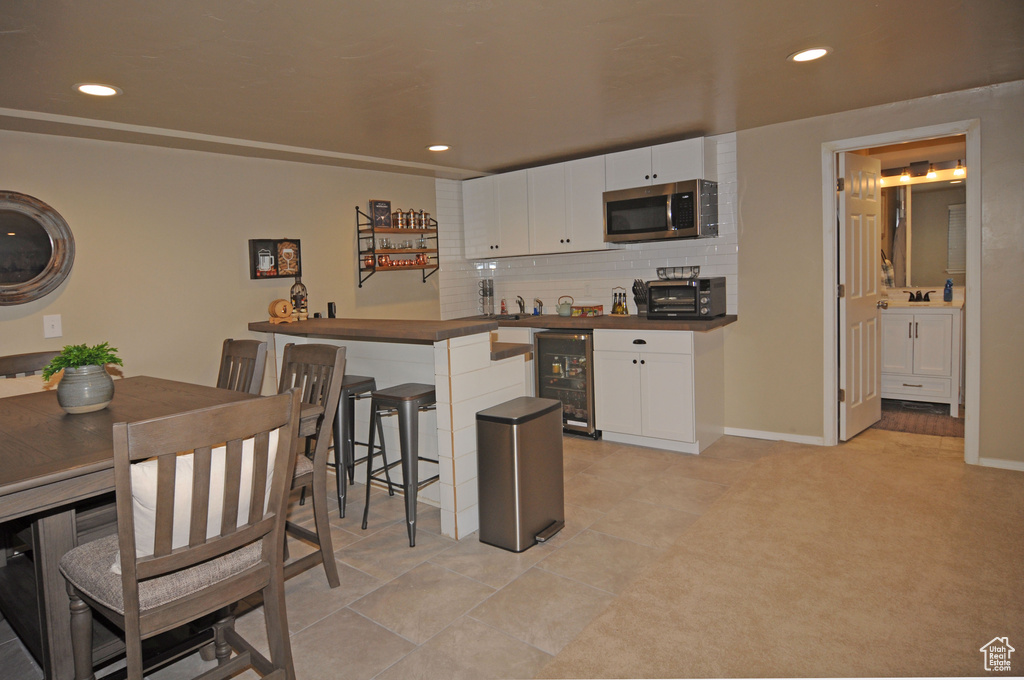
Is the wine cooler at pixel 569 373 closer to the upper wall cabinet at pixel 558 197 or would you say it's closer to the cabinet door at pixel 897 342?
the upper wall cabinet at pixel 558 197

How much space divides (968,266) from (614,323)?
2.21 m

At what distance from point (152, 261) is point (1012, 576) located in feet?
15.5

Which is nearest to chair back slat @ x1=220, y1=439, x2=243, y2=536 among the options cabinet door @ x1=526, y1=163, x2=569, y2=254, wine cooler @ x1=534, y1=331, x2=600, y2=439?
wine cooler @ x1=534, y1=331, x2=600, y2=439

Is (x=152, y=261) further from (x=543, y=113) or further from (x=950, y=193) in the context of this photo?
(x=950, y=193)

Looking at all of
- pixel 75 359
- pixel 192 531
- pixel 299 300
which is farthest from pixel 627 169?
pixel 192 531

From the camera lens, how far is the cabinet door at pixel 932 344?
511 cm

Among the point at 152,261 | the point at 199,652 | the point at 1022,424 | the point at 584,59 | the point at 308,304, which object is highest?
the point at 584,59

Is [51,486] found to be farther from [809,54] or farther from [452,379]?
[809,54]

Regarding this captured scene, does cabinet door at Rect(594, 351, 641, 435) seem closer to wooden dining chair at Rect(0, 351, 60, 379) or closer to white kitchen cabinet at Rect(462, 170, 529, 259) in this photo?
white kitchen cabinet at Rect(462, 170, 529, 259)

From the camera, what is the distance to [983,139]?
143 inches

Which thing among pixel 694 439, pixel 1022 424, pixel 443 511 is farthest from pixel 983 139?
pixel 443 511

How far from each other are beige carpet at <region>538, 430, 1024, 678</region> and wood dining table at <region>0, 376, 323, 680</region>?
5.02ft

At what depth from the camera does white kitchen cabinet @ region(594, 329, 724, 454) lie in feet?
14.0

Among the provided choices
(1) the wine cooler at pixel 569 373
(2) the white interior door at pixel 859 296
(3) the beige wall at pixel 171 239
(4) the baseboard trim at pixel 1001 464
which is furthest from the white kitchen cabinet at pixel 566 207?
(4) the baseboard trim at pixel 1001 464
